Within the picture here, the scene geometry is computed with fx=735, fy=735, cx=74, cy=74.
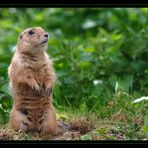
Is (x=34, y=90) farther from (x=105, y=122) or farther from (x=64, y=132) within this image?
(x=105, y=122)

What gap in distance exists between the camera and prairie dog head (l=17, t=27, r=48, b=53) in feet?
28.1

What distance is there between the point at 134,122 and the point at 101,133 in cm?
57

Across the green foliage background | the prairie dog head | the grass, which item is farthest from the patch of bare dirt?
the prairie dog head

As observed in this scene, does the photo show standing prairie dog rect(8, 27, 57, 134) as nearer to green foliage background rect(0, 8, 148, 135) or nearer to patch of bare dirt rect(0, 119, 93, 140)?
patch of bare dirt rect(0, 119, 93, 140)

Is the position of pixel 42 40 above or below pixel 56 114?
above

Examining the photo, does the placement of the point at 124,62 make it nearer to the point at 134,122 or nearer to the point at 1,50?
the point at 134,122

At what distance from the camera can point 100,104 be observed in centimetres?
913

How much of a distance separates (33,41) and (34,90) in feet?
2.08

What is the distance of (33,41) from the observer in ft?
28.4

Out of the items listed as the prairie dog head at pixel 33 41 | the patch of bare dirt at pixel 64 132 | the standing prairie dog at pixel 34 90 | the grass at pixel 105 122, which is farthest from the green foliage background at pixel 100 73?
the prairie dog head at pixel 33 41

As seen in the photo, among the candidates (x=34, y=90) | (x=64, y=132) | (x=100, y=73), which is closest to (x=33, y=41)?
(x=34, y=90)

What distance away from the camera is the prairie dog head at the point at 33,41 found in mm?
8578
